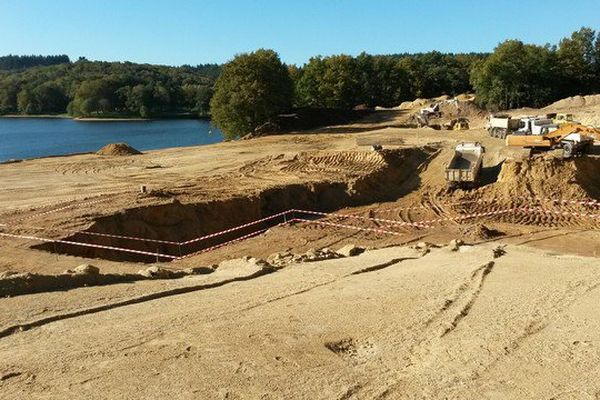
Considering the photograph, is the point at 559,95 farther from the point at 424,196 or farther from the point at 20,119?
the point at 20,119

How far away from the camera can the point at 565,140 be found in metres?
27.1

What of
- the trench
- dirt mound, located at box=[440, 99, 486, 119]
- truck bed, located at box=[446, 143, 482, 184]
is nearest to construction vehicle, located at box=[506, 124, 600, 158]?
truck bed, located at box=[446, 143, 482, 184]

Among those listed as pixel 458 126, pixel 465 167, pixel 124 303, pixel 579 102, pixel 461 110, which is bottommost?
pixel 465 167

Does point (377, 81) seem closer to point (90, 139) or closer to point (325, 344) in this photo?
point (90, 139)

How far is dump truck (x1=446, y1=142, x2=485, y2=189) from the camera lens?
25.1 m

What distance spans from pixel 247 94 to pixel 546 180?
2584 cm

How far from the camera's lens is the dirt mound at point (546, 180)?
968 inches

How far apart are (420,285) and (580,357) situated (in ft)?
12.1

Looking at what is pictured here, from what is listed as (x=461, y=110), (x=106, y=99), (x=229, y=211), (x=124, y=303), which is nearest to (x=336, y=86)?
(x=461, y=110)

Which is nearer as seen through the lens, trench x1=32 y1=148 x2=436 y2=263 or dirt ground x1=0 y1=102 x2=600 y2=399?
dirt ground x1=0 y1=102 x2=600 y2=399

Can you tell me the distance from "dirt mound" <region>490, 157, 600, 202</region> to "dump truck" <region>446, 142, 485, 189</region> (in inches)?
41.5

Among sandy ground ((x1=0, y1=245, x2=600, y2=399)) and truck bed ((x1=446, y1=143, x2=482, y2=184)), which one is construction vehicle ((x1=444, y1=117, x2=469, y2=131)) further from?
sandy ground ((x1=0, y1=245, x2=600, y2=399))

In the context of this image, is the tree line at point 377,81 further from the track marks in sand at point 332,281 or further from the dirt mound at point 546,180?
the track marks in sand at point 332,281

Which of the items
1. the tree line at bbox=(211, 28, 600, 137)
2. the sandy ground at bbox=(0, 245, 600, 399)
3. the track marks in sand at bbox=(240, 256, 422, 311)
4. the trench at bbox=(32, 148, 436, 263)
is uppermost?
the tree line at bbox=(211, 28, 600, 137)
